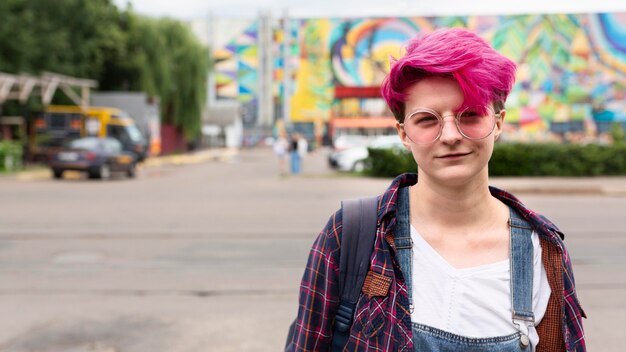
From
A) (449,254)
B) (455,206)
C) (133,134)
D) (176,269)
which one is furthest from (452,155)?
(133,134)

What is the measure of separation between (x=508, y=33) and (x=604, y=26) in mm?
13663

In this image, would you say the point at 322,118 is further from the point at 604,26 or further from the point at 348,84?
the point at 604,26

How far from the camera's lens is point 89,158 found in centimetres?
2136

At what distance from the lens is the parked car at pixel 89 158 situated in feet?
70.0

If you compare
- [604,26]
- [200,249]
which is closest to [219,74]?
[604,26]

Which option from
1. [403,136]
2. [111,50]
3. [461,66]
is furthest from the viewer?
[111,50]

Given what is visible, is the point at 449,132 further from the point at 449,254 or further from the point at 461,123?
the point at 449,254

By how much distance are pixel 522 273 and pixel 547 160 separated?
2071cm

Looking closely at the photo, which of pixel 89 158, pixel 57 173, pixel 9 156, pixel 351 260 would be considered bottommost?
pixel 57 173

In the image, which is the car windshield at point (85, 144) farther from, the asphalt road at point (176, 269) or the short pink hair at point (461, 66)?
the short pink hair at point (461, 66)

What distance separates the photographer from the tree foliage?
27372 mm

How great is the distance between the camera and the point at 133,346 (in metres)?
4.62

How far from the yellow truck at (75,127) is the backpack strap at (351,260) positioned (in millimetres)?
28445

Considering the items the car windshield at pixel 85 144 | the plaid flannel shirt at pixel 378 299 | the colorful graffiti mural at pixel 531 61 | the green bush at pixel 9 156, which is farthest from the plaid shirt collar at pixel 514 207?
the colorful graffiti mural at pixel 531 61
